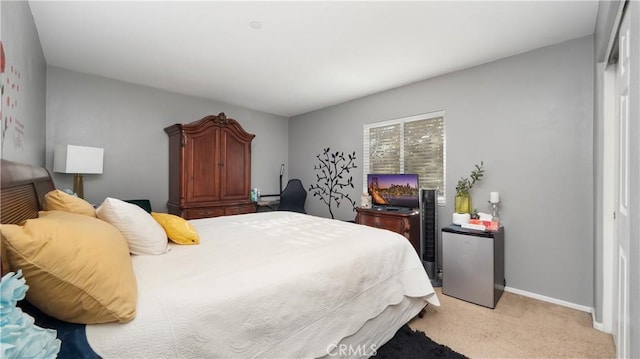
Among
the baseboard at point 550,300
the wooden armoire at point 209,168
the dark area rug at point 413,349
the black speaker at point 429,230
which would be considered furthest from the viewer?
the wooden armoire at point 209,168

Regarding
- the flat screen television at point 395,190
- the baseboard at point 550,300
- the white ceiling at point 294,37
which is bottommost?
the baseboard at point 550,300

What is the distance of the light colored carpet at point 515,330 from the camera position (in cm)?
188

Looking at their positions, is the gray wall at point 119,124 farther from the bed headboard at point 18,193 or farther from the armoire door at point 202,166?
the bed headboard at point 18,193

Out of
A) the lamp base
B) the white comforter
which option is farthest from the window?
the lamp base

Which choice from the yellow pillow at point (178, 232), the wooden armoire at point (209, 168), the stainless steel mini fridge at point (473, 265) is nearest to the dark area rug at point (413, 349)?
the stainless steel mini fridge at point (473, 265)

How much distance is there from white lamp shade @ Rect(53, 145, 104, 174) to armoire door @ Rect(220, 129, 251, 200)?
1.54 m

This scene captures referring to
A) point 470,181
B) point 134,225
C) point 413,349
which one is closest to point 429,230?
point 470,181

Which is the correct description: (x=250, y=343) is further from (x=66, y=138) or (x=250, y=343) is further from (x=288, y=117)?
(x=288, y=117)

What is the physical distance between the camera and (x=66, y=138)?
326cm

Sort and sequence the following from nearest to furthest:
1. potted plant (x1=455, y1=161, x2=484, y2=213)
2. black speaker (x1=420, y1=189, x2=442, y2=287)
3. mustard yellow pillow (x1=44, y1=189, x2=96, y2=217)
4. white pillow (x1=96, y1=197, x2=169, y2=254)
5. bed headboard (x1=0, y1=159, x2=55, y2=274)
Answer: bed headboard (x1=0, y1=159, x2=55, y2=274)
mustard yellow pillow (x1=44, y1=189, x2=96, y2=217)
white pillow (x1=96, y1=197, x2=169, y2=254)
potted plant (x1=455, y1=161, x2=484, y2=213)
black speaker (x1=420, y1=189, x2=442, y2=287)

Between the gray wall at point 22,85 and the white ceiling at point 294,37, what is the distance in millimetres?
246

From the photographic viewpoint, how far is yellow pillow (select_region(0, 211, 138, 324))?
0.79 m

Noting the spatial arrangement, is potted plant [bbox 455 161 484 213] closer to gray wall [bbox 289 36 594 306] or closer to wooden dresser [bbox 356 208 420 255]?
gray wall [bbox 289 36 594 306]

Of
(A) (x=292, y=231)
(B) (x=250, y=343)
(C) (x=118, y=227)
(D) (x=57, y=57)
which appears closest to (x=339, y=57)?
(A) (x=292, y=231)
